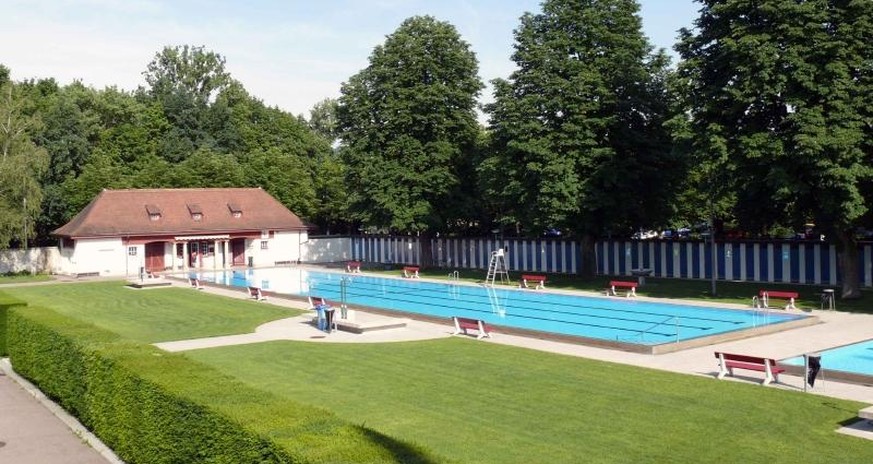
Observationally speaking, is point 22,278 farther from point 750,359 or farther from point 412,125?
point 750,359

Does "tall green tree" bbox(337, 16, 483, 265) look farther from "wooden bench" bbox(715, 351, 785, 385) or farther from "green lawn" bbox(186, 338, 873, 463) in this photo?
"wooden bench" bbox(715, 351, 785, 385)

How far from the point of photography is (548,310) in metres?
31.1

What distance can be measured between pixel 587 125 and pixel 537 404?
81.1 ft

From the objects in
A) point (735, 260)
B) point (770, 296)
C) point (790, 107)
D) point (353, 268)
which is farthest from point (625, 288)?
point (353, 268)

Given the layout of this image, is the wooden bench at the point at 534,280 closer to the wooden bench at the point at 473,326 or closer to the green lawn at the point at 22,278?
the wooden bench at the point at 473,326

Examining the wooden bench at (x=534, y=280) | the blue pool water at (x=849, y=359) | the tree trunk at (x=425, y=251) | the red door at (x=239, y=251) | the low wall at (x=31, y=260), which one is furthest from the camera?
the red door at (x=239, y=251)

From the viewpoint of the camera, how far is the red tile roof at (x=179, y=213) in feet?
170

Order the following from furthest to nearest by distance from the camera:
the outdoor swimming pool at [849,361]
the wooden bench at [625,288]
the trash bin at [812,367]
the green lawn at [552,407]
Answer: the wooden bench at [625,288]
the outdoor swimming pool at [849,361]
the trash bin at [812,367]
the green lawn at [552,407]

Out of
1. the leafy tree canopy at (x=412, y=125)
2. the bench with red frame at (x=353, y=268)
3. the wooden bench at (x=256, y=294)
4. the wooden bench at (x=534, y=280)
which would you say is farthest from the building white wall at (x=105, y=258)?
the wooden bench at (x=534, y=280)

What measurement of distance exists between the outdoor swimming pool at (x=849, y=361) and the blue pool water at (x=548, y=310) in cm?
340

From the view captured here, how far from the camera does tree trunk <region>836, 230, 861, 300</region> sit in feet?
95.1

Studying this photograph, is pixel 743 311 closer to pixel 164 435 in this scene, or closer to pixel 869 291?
pixel 869 291

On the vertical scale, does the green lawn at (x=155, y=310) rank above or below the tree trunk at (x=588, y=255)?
below

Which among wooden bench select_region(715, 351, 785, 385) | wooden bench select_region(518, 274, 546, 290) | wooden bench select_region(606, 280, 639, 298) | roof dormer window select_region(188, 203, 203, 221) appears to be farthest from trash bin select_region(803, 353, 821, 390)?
roof dormer window select_region(188, 203, 203, 221)
